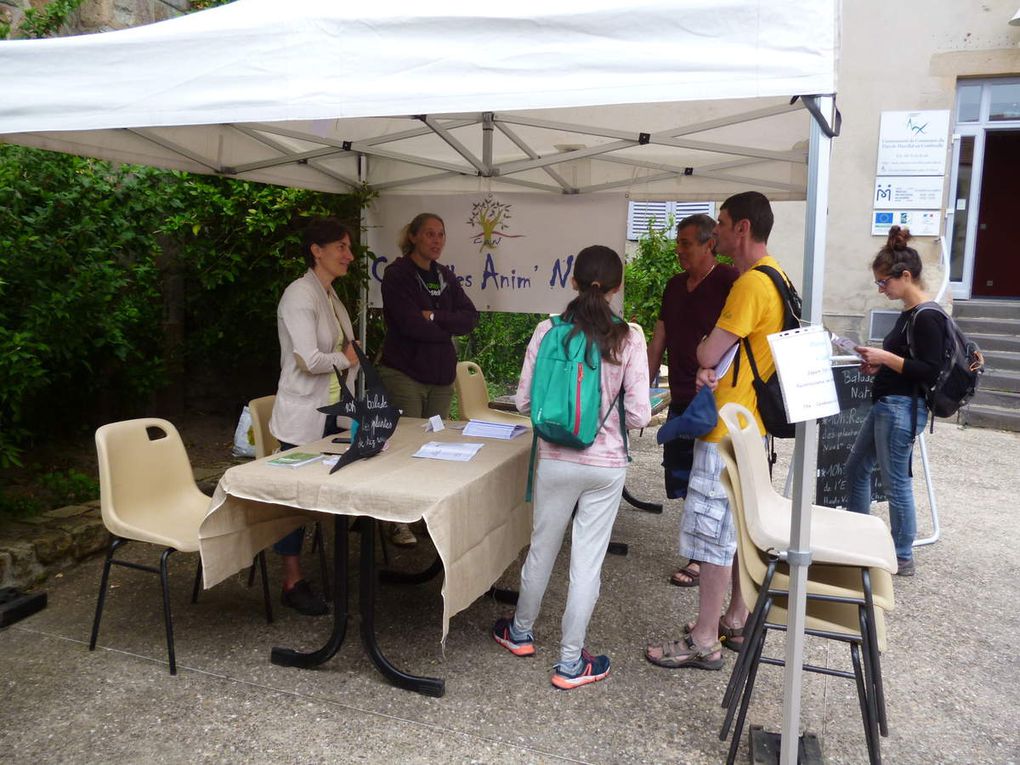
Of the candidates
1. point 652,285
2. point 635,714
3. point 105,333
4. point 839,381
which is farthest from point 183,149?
point 652,285

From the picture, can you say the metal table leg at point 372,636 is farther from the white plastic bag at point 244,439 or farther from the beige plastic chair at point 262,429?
the white plastic bag at point 244,439

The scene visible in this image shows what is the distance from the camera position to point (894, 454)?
3980 millimetres

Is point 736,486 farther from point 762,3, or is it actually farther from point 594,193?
point 594,193

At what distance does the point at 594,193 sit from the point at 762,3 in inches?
109

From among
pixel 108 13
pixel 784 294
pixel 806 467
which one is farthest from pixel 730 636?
pixel 108 13

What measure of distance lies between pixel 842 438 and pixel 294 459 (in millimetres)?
2965

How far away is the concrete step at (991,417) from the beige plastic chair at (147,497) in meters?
7.47

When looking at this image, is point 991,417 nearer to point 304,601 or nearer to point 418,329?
point 418,329

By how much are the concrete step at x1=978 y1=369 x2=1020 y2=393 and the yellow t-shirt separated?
683 cm

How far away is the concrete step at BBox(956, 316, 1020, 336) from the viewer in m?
9.05

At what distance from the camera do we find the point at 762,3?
A: 79.6 inches

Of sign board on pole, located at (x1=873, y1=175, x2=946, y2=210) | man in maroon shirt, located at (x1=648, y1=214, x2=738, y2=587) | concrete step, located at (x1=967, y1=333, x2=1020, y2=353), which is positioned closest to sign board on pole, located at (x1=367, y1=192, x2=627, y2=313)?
man in maroon shirt, located at (x1=648, y1=214, x2=738, y2=587)

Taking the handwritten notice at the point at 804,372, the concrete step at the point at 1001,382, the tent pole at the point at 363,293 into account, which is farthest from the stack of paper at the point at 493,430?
the concrete step at the point at 1001,382

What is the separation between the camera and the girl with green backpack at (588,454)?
2.73 metres
